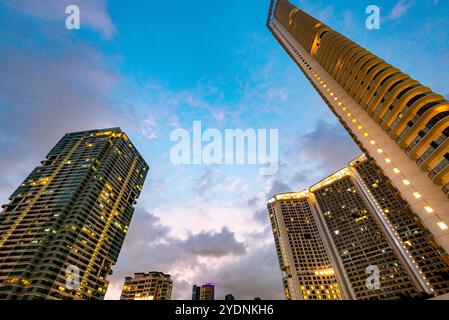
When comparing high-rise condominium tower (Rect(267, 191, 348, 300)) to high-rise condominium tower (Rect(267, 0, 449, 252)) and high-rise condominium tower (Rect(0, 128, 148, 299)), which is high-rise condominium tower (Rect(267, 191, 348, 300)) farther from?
high-rise condominium tower (Rect(267, 0, 449, 252))

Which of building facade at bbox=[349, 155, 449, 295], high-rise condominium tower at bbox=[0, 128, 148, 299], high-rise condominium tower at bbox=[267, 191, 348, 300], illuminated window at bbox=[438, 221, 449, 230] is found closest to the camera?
illuminated window at bbox=[438, 221, 449, 230]

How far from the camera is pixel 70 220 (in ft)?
326

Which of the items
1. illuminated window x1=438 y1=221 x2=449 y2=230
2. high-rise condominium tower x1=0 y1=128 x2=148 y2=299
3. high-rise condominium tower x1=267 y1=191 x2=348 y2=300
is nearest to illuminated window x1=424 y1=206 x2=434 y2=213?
illuminated window x1=438 y1=221 x2=449 y2=230

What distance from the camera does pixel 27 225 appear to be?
318 ft

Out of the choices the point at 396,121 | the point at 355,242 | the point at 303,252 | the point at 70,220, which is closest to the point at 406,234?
the point at 355,242

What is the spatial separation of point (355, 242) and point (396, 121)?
11925 centimetres

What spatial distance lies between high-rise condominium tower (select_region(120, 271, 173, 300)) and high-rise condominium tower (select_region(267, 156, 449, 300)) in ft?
286

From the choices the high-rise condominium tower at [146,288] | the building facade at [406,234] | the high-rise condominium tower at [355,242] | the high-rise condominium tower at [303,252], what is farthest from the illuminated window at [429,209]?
the high-rise condominium tower at [146,288]

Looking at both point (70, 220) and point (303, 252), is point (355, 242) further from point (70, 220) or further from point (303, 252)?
point (70, 220)

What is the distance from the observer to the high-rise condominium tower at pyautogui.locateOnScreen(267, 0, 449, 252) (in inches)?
1160

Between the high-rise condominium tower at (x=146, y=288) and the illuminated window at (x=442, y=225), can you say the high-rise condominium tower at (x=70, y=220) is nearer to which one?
the high-rise condominium tower at (x=146, y=288)

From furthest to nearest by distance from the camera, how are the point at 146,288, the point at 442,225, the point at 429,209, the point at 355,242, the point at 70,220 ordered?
1. the point at 146,288
2. the point at 355,242
3. the point at 70,220
4. the point at 429,209
5. the point at 442,225

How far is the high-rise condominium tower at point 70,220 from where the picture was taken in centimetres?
8288
